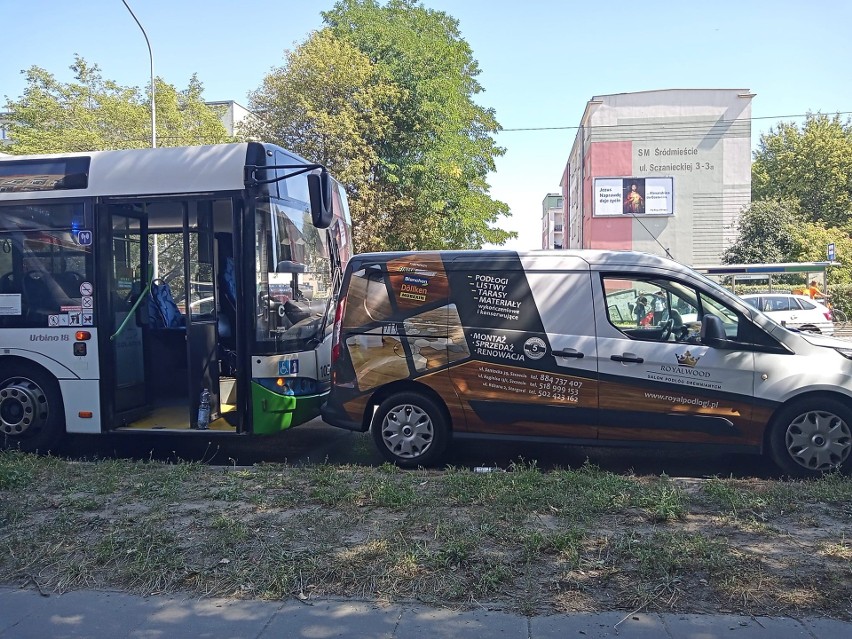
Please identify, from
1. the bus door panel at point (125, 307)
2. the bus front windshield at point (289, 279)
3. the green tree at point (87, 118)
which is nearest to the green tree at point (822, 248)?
the green tree at point (87, 118)

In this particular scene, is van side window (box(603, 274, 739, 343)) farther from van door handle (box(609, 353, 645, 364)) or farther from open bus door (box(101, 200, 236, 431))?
open bus door (box(101, 200, 236, 431))

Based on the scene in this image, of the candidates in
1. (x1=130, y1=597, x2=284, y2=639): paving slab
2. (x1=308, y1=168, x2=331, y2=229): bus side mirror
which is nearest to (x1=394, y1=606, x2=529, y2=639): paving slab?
(x1=130, y1=597, x2=284, y2=639): paving slab

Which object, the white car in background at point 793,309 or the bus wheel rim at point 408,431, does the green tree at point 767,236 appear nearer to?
the white car in background at point 793,309

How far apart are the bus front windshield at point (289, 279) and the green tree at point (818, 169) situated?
4444 cm

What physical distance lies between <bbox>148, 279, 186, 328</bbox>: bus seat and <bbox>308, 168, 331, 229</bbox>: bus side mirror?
2.36 m

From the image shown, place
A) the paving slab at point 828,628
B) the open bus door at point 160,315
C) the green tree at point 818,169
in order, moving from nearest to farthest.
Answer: the paving slab at point 828,628, the open bus door at point 160,315, the green tree at point 818,169

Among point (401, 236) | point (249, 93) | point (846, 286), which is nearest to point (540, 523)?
point (401, 236)

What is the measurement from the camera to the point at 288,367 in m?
7.65

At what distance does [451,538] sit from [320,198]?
393 cm

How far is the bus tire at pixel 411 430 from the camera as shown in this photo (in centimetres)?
726

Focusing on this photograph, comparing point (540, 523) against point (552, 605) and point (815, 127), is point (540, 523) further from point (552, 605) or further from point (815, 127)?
point (815, 127)

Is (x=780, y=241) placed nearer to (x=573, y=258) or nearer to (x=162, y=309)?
(x=573, y=258)

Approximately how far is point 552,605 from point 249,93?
2416cm

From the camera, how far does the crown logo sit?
6789mm
